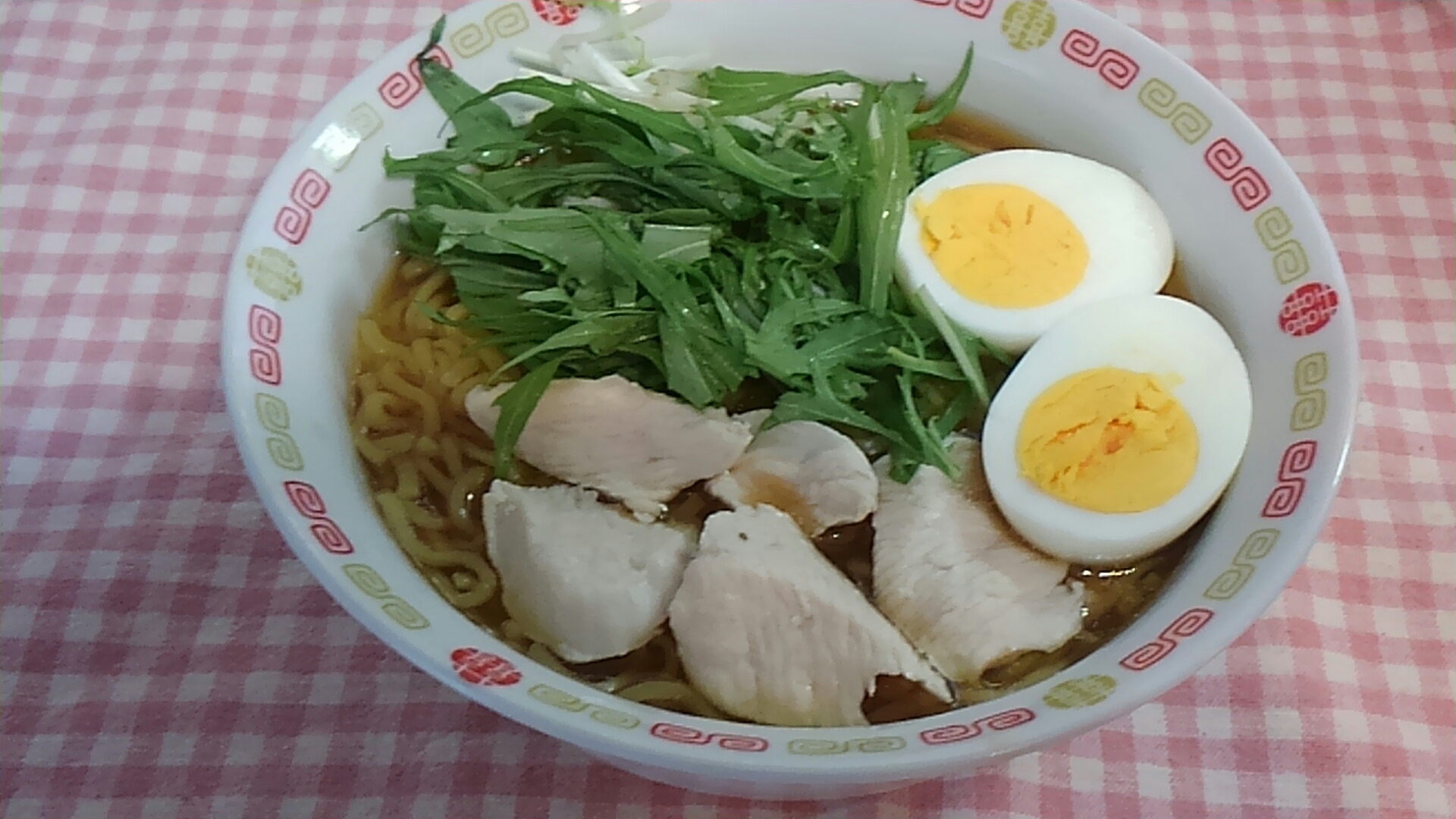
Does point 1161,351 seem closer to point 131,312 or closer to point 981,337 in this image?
point 981,337

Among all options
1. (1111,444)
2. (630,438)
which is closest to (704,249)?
(630,438)

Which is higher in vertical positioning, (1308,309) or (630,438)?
(1308,309)

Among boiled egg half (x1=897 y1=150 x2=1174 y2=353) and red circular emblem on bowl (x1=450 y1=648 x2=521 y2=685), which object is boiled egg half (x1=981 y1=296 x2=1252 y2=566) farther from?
red circular emblem on bowl (x1=450 y1=648 x2=521 y2=685)

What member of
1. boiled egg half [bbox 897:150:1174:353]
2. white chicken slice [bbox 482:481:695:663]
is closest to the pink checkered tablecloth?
white chicken slice [bbox 482:481:695:663]

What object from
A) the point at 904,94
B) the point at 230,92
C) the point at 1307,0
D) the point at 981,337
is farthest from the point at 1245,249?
the point at 230,92

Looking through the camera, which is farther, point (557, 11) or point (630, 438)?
point (557, 11)

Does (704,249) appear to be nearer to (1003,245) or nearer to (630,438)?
(630,438)
